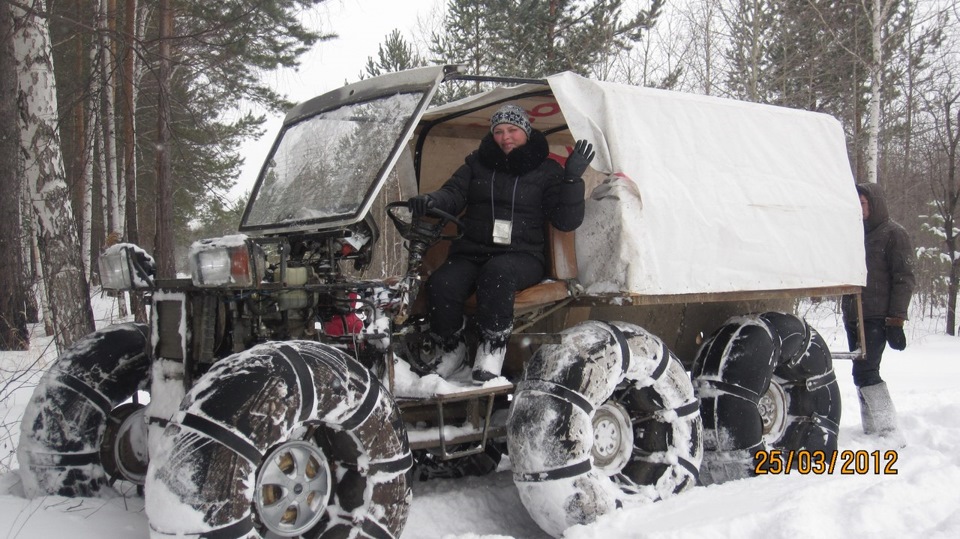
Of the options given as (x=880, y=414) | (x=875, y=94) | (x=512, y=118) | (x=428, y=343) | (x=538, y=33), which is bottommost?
(x=880, y=414)

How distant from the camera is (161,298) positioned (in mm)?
3660

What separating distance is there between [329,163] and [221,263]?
129 centimetres

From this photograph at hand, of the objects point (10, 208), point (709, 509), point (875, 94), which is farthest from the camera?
point (875, 94)

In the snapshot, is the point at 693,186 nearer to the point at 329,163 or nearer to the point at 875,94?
the point at 329,163

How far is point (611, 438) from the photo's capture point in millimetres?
4402

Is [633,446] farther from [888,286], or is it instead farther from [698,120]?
[888,286]

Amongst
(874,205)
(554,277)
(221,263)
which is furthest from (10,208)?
(874,205)

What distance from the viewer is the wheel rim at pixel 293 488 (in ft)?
9.96

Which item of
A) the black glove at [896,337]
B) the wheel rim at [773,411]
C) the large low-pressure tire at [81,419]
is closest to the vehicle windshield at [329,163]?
the large low-pressure tire at [81,419]

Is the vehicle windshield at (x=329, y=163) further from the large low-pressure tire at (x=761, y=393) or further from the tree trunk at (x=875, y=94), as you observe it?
the tree trunk at (x=875, y=94)

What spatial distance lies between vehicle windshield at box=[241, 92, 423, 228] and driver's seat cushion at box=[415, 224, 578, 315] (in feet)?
3.67

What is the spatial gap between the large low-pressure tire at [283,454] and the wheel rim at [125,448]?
1.19m
